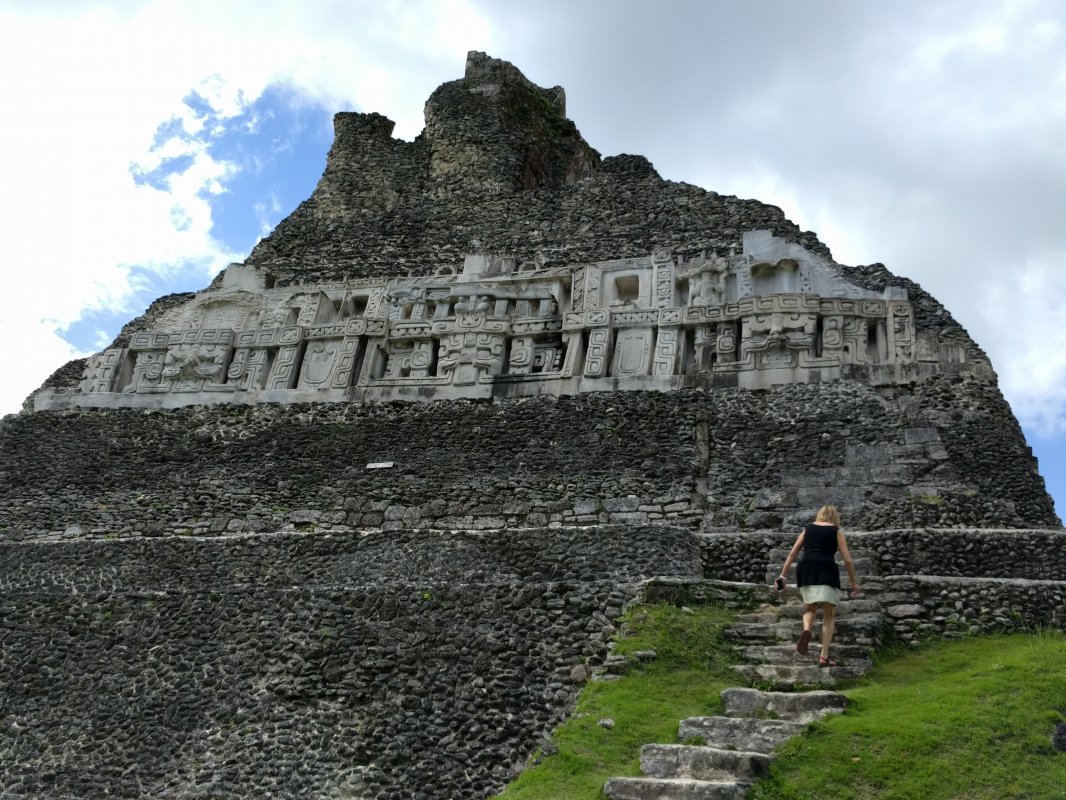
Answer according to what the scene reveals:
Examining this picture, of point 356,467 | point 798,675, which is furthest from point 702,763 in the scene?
point 356,467

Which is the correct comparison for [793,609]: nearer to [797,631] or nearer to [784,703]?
[797,631]

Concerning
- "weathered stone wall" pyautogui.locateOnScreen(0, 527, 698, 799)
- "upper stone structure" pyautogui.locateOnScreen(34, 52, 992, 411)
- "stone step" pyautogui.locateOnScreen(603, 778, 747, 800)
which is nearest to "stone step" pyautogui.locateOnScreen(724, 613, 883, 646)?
"weathered stone wall" pyautogui.locateOnScreen(0, 527, 698, 799)

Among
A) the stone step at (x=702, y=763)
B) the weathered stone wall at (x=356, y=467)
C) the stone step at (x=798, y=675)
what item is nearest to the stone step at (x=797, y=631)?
the stone step at (x=798, y=675)

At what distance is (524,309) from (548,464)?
3833 mm

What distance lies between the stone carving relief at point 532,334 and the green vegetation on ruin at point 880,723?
581cm

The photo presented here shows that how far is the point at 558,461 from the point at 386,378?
12.3 ft

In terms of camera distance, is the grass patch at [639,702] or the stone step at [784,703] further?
the stone step at [784,703]

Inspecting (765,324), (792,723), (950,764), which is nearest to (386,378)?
(765,324)

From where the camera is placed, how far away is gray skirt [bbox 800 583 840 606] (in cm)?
755

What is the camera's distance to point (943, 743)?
598 centimetres

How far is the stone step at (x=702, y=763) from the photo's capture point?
5996mm

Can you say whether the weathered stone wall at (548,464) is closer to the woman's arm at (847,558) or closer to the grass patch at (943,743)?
the woman's arm at (847,558)

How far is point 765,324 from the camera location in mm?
13773

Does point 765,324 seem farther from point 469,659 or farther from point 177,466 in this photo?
point 177,466
